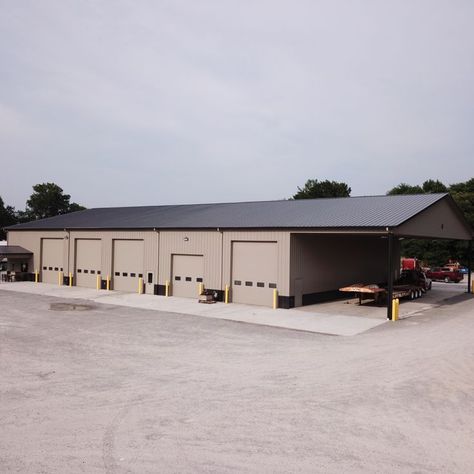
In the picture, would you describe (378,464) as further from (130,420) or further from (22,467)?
(22,467)

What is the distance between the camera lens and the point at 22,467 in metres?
6.32

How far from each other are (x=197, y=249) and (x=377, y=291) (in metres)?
10.6

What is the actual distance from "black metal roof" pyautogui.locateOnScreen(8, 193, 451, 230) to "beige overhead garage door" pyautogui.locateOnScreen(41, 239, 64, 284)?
129 centimetres

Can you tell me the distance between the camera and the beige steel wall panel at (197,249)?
88.9ft

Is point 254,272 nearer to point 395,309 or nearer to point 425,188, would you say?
point 395,309

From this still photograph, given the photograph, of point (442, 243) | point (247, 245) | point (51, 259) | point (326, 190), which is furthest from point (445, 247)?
point (51, 259)

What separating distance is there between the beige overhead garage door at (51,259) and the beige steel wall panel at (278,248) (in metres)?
15.5

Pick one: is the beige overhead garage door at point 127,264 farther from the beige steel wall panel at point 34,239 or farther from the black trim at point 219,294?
the black trim at point 219,294

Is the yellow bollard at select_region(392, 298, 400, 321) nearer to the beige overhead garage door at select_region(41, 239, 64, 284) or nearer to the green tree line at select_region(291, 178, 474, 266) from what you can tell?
the beige overhead garage door at select_region(41, 239, 64, 284)

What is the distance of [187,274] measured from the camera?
93.6 feet

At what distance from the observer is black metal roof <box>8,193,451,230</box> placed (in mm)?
23964

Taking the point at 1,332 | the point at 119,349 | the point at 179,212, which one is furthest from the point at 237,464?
the point at 179,212

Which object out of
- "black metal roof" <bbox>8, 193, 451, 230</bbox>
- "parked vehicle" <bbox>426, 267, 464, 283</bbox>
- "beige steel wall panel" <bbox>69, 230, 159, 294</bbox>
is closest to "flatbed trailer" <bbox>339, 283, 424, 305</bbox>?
"black metal roof" <bbox>8, 193, 451, 230</bbox>

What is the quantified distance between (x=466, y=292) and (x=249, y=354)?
25859 millimetres
